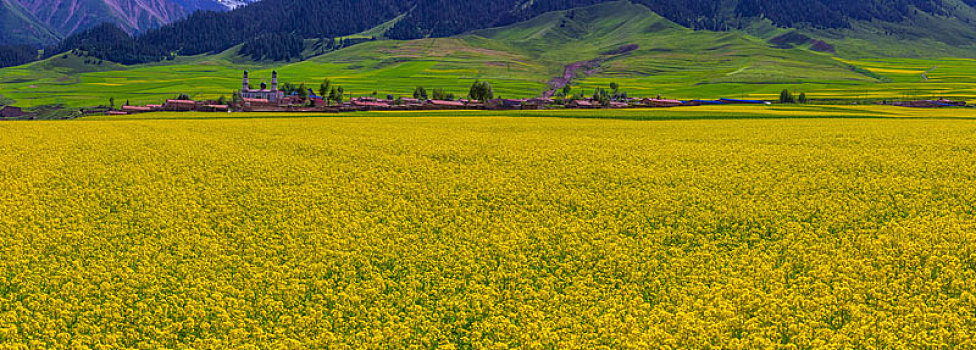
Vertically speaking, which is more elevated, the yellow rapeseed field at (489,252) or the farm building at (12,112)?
the farm building at (12,112)

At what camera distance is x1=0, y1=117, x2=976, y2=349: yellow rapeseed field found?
46.1 ft

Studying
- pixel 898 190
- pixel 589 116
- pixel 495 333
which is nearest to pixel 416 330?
pixel 495 333

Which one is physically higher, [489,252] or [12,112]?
[12,112]

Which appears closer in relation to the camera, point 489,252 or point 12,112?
point 489,252

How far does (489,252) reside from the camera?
18.9 meters

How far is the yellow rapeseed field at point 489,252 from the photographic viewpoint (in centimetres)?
1405

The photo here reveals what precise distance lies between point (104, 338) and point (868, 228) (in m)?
23.8

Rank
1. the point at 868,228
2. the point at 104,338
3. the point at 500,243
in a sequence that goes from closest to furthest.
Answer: the point at 104,338, the point at 500,243, the point at 868,228

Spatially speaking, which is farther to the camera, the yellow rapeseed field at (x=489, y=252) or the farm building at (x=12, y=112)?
the farm building at (x=12, y=112)

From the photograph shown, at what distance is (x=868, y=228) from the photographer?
21.0m

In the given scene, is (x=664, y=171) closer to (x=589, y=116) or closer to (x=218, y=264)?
(x=218, y=264)

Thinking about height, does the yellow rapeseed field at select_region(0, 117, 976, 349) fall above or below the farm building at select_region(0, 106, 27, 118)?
below

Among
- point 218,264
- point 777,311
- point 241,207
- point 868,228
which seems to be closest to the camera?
point 777,311

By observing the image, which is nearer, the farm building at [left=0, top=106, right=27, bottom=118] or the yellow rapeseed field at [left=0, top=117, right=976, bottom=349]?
the yellow rapeseed field at [left=0, top=117, right=976, bottom=349]
